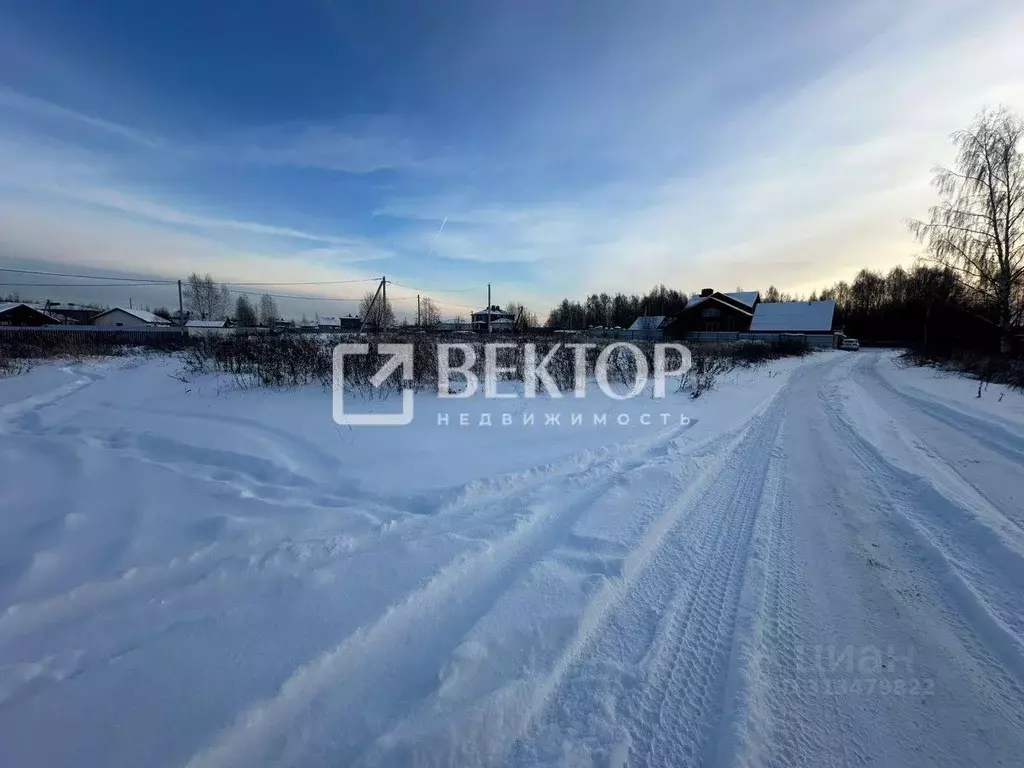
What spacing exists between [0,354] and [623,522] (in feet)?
70.0

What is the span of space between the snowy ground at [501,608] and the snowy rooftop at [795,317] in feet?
154

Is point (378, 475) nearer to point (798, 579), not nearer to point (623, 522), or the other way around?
point (623, 522)

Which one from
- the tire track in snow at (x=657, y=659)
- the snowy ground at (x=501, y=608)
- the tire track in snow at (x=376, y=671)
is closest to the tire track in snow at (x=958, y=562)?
the snowy ground at (x=501, y=608)

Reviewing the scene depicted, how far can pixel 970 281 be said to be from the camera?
1658 cm

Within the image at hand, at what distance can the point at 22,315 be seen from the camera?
37.7m

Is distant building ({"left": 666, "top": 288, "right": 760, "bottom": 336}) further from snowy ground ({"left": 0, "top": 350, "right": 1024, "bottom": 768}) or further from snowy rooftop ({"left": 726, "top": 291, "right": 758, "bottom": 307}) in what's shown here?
snowy ground ({"left": 0, "top": 350, "right": 1024, "bottom": 768})

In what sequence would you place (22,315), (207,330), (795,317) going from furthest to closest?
(795,317) → (22,315) → (207,330)

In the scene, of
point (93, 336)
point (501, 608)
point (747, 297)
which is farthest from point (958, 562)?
point (747, 297)

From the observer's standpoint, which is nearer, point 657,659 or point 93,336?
point 657,659

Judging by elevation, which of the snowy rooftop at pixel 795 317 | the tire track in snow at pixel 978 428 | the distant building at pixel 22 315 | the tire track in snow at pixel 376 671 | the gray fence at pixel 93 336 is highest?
the snowy rooftop at pixel 795 317

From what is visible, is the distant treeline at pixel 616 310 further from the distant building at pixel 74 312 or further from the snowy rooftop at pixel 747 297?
the distant building at pixel 74 312

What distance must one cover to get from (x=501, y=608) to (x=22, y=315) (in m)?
57.9

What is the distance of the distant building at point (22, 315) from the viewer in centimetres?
3678

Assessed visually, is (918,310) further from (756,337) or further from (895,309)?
(756,337)
